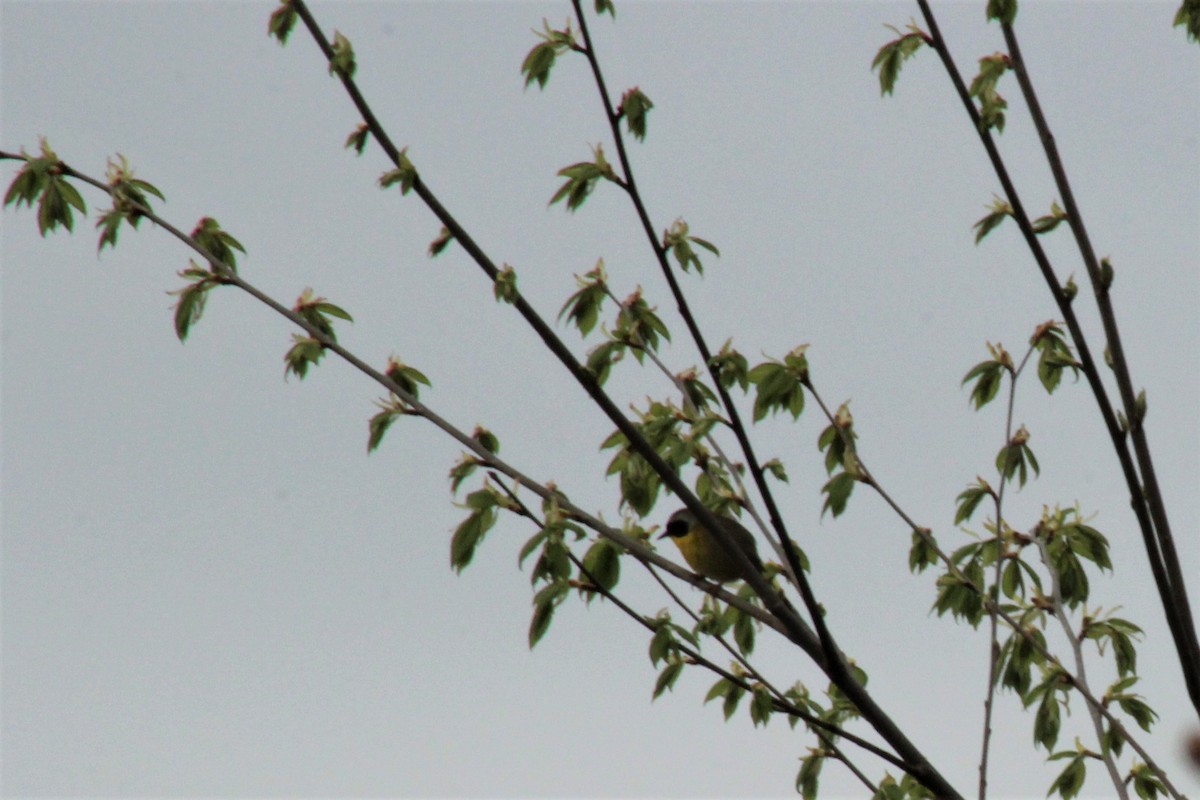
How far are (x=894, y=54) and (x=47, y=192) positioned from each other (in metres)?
3.50

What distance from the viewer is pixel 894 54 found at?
18.1 feet

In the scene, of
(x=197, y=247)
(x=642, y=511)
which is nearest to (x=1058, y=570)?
(x=642, y=511)

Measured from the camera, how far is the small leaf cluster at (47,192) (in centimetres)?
519

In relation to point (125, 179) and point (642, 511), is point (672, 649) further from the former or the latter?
point (125, 179)

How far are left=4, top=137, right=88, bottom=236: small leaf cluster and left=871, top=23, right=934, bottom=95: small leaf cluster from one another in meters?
3.33

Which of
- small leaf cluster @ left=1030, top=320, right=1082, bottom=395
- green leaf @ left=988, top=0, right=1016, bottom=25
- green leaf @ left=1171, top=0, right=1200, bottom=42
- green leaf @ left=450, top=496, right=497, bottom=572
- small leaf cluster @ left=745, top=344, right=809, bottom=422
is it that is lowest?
green leaf @ left=450, top=496, right=497, bottom=572

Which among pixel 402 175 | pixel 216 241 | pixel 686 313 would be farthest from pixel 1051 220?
pixel 216 241

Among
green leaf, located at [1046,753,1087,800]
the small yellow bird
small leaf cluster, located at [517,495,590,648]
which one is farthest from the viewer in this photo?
the small yellow bird

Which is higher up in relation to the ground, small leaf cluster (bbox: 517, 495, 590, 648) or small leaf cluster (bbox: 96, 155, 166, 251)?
small leaf cluster (bbox: 96, 155, 166, 251)

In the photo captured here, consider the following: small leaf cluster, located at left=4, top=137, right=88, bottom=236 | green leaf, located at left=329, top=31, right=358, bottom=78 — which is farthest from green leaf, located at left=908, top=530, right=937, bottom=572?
small leaf cluster, located at left=4, top=137, right=88, bottom=236

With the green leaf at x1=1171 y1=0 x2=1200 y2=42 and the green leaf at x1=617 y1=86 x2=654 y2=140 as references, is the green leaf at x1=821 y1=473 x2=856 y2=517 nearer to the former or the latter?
the green leaf at x1=617 y1=86 x2=654 y2=140

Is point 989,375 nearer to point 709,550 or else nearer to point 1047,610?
point 1047,610

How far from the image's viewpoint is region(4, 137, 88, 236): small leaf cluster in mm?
5188

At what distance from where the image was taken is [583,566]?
529cm
